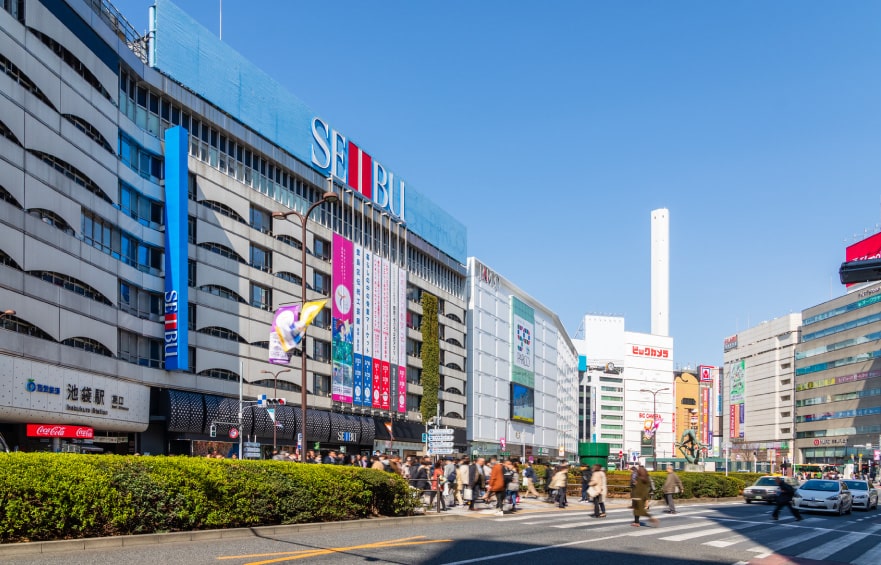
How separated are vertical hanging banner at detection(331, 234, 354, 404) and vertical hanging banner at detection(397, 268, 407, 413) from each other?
346 inches

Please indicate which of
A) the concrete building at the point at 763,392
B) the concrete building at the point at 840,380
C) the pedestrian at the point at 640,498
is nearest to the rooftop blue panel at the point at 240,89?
the pedestrian at the point at 640,498

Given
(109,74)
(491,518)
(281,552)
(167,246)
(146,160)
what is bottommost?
(491,518)

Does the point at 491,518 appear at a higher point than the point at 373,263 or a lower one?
lower

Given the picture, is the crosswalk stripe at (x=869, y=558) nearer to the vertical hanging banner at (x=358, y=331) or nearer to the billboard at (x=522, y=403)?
the vertical hanging banner at (x=358, y=331)

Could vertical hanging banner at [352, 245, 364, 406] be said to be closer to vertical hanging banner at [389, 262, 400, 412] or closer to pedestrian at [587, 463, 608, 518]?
vertical hanging banner at [389, 262, 400, 412]

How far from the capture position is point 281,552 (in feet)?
49.5

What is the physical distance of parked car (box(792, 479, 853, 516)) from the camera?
33.5 m

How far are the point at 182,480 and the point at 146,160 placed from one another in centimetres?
3525

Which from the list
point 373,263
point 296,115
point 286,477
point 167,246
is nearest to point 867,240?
point 373,263

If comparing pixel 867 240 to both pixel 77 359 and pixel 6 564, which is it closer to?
pixel 77 359

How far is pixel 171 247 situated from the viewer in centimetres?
4912

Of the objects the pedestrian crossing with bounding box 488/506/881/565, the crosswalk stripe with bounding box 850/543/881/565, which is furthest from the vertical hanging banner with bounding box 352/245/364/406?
the crosswalk stripe with bounding box 850/543/881/565

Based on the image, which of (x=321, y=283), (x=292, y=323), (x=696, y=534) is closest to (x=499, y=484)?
(x=696, y=534)

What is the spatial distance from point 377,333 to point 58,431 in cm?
3544
